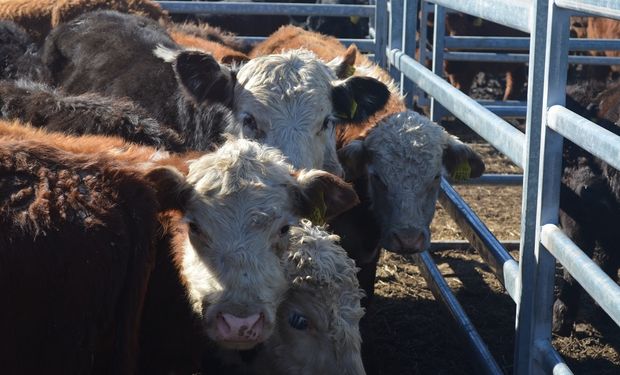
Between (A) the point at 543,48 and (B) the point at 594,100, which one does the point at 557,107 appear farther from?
(B) the point at 594,100

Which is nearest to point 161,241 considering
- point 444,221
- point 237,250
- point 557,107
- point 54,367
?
point 237,250

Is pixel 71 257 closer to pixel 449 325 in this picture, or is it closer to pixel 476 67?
pixel 449 325

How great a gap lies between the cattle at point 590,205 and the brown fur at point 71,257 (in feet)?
9.65

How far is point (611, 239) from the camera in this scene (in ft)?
17.7

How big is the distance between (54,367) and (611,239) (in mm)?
3498

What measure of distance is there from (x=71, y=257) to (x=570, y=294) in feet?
11.0

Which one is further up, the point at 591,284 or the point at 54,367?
the point at 591,284

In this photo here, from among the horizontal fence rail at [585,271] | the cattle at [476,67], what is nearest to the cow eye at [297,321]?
the horizontal fence rail at [585,271]

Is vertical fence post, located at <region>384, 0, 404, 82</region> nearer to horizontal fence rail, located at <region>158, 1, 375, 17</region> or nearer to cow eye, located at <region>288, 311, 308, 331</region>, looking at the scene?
horizontal fence rail, located at <region>158, 1, 375, 17</region>

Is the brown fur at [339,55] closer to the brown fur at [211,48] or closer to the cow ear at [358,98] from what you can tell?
the cow ear at [358,98]

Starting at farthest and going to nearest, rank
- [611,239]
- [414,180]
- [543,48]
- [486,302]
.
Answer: [486,302] → [611,239] → [414,180] → [543,48]

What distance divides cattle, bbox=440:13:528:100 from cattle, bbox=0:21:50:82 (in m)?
7.09

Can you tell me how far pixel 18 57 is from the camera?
590 cm

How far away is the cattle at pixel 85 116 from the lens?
13.7 ft
